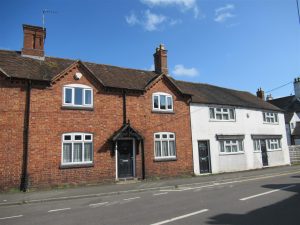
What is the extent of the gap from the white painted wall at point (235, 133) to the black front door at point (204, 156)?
334mm

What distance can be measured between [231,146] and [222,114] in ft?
9.23

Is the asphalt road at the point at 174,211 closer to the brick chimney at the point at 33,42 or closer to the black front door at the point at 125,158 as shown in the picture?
the black front door at the point at 125,158

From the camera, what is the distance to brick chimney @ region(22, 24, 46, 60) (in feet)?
59.9

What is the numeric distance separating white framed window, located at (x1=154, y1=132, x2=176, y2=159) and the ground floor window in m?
5.25

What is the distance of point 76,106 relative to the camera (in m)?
17.1

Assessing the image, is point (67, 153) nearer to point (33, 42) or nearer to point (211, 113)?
point (33, 42)

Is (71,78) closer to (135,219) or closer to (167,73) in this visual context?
(167,73)

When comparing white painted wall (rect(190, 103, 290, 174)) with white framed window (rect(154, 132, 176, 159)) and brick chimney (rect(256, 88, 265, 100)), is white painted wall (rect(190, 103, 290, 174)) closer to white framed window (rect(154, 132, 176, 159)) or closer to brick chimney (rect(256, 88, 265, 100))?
white framed window (rect(154, 132, 176, 159))

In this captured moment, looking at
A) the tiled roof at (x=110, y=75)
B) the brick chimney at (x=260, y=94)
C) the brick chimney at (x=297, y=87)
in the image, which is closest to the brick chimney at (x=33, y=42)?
the tiled roof at (x=110, y=75)

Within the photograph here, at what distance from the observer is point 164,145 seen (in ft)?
66.9

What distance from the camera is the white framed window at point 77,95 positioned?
17016 millimetres

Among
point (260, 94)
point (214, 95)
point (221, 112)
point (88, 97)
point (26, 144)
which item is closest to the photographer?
point (26, 144)

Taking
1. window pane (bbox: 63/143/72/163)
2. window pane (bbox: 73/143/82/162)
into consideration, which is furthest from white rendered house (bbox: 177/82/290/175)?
window pane (bbox: 63/143/72/163)

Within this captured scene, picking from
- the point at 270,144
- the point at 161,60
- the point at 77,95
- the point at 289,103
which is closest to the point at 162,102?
the point at 161,60
